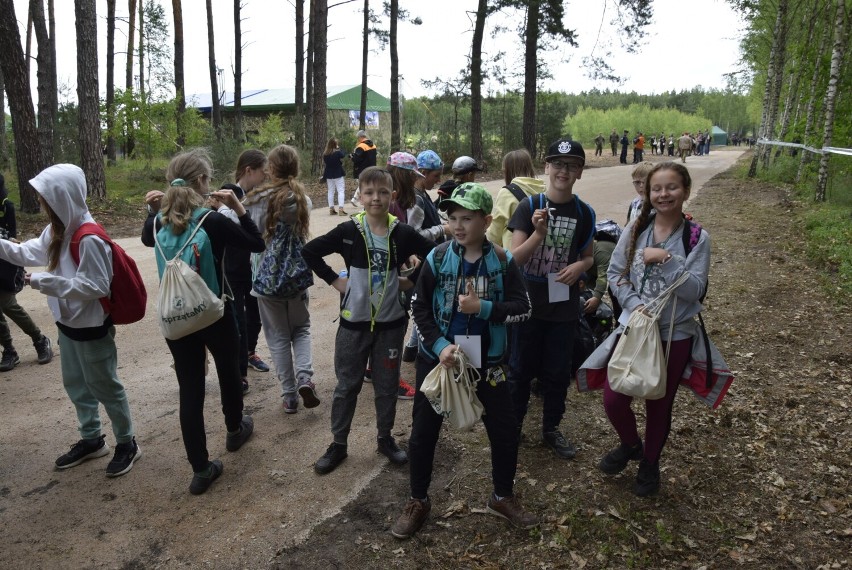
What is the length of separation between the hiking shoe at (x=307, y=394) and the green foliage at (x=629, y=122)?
5970cm

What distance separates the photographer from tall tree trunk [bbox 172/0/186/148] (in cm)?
2280

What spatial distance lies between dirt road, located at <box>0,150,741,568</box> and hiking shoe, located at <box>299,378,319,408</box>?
0.42 feet

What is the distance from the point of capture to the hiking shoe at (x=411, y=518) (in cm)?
313

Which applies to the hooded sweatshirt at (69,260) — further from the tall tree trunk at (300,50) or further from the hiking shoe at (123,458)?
the tall tree trunk at (300,50)

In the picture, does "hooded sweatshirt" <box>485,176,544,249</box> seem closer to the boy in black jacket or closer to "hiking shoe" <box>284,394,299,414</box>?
the boy in black jacket

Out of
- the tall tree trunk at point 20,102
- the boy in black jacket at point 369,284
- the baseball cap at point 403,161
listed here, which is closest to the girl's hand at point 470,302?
the boy in black jacket at point 369,284

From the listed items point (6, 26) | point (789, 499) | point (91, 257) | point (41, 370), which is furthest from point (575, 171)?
point (6, 26)

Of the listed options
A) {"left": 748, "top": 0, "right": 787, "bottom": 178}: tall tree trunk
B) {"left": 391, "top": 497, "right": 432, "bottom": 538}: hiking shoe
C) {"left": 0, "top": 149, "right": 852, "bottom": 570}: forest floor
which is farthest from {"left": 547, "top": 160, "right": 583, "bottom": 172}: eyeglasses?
{"left": 748, "top": 0, "right": 787, "bottom": 178}: tall tree trunk

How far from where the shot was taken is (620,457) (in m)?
3.64

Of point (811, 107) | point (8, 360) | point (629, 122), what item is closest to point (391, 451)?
point (8, 360)

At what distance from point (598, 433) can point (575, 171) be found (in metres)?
1.83

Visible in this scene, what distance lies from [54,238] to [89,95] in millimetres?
11371

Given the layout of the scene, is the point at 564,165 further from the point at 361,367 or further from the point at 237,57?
the point at 237,57

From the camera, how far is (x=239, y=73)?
26.5m
